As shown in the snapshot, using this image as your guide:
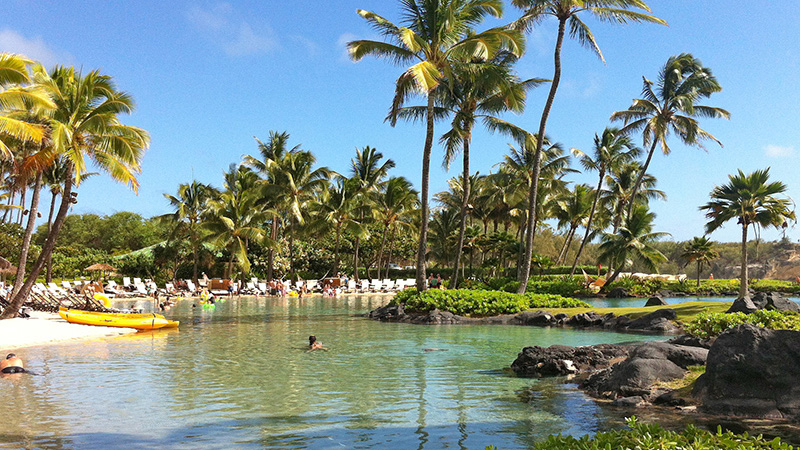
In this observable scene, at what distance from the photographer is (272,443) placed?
7059mm

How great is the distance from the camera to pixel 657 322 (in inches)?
734

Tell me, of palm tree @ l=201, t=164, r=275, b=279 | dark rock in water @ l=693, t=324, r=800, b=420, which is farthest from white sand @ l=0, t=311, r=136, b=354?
palm tree @ l=201, t=164, r=275, b=279

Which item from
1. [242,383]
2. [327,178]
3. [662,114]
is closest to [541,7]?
[662,114]

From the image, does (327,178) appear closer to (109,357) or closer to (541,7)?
(541,7)

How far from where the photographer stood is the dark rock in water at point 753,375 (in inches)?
308

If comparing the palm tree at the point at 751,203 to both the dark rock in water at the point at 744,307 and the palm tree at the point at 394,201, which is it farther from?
the palm tree at the point at 394,201

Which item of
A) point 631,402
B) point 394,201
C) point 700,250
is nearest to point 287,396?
point 631,402

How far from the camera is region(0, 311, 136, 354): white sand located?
1566 centimetres

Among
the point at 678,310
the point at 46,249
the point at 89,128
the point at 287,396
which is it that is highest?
the point at 89,128

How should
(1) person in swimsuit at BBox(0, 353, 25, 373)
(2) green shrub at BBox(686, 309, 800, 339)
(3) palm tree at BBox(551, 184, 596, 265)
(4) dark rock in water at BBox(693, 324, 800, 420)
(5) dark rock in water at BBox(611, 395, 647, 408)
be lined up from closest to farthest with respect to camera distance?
(4) dark rock in water at BBox(693, 324, 800, 420), (5) dark rock in water at BBox(611, 395, 647, 408), (1) person in swimsuit at BBox(0, 353, 25, 373), (2) green shrub at BBox(686, 309, 800, 339), (3) palm tree at BBox(551, 184, 596, 265)

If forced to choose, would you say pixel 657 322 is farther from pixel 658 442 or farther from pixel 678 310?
pixel 658 442

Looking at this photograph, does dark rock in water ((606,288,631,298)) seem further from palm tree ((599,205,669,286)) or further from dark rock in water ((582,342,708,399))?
dark rock in water ((582,342,708,399))

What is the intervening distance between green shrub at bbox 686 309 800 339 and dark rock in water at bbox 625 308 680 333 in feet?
13.8

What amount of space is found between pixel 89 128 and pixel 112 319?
604 centimetres
